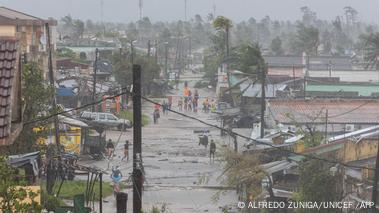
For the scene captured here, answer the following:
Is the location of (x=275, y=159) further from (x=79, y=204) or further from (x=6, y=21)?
(x=6, y=21)

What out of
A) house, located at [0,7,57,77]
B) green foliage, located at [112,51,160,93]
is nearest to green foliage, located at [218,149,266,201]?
house, located at [0,7,57,77]

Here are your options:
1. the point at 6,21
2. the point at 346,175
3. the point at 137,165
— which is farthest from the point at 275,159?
the point at 6,21

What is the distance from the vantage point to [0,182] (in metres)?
6.89

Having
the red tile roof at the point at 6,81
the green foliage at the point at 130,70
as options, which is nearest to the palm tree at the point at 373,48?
the green foliage at the point at 130,70

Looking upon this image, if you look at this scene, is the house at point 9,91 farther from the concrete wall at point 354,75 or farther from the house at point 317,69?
the concrete wall at point 354,75

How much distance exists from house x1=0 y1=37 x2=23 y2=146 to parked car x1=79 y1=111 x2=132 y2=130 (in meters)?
25.9

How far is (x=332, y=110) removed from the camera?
31156 mm

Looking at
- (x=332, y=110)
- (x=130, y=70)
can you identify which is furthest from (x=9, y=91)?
(x=130, y=70)

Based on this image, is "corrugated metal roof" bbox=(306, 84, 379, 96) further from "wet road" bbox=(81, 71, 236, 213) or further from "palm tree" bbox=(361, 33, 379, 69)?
"palm tree" bbox=(361, 33, 379, 69)

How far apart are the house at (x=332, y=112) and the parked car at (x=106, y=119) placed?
689 centimetres

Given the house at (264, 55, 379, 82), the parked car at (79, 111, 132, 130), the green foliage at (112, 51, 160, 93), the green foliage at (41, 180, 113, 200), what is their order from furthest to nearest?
the house at (264, 55, 379, 82)
the green foliage at (112, 51, 160, 93)
the parked car at (79, 111, 132, 130)
the green foliage at (41, 180, 113, 200)

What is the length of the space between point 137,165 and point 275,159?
11.2 meters

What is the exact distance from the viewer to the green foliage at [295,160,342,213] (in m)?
16.0

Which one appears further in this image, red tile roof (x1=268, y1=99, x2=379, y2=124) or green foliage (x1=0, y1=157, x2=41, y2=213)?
red tile roof (x1=268, y1=99, x2=379, y2=124)
